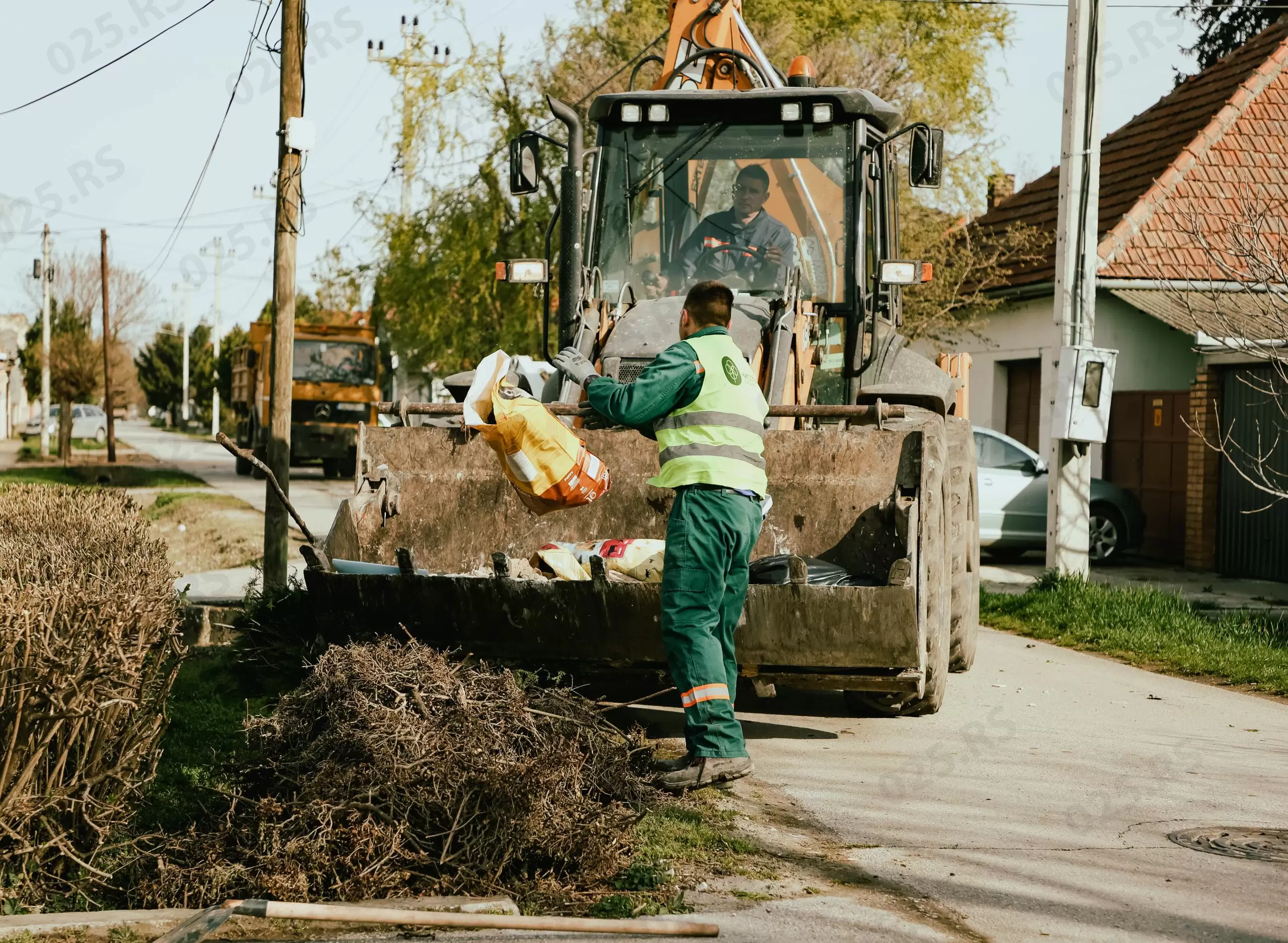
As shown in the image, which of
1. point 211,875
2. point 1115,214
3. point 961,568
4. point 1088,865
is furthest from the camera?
point 1115,214

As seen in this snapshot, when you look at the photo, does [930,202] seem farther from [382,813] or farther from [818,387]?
[382,813]

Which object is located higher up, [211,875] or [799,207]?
[799,207]

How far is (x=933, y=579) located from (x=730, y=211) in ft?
9.57

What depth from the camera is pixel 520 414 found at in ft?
19.9

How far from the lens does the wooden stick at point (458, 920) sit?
397cm

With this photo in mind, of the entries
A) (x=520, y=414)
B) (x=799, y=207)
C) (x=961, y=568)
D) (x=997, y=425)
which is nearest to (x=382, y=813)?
(x=520, y=414)

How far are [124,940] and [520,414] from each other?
9.09 ft

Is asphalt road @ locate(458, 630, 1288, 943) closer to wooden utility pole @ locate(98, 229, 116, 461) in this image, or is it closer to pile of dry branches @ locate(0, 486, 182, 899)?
pile of dry branches @ locate(0, 486, 182, 899)

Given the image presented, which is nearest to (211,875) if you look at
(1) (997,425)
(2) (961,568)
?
(2) (961,568)

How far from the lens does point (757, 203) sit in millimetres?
8445

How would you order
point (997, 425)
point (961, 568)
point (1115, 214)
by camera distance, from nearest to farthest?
point (961, 568), point (1115, 214), point (997, 425)

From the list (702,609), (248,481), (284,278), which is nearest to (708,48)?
(284,278)

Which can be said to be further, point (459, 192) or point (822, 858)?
point (459, 192)

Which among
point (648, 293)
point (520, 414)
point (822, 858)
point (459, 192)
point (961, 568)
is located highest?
point (459, 192)
